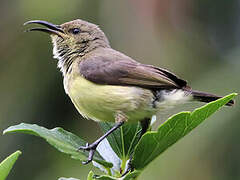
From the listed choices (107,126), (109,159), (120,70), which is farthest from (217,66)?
(109,159)

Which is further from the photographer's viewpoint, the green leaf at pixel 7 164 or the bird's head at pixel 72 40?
the bird's head at pixel 72 40

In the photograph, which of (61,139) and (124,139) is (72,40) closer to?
(124,139)

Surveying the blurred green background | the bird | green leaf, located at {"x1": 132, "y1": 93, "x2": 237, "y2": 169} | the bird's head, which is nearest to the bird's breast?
the bird

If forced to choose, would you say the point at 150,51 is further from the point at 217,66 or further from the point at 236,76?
the point at 236,76

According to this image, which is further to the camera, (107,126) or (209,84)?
(209,84)

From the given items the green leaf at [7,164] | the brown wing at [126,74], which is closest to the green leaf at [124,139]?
the brown wing at [126,74]

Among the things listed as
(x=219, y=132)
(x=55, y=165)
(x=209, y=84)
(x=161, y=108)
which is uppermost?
(x=161, y=108)

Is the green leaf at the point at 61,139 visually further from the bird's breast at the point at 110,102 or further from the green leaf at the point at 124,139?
the bird's breast at the point at 110,102
